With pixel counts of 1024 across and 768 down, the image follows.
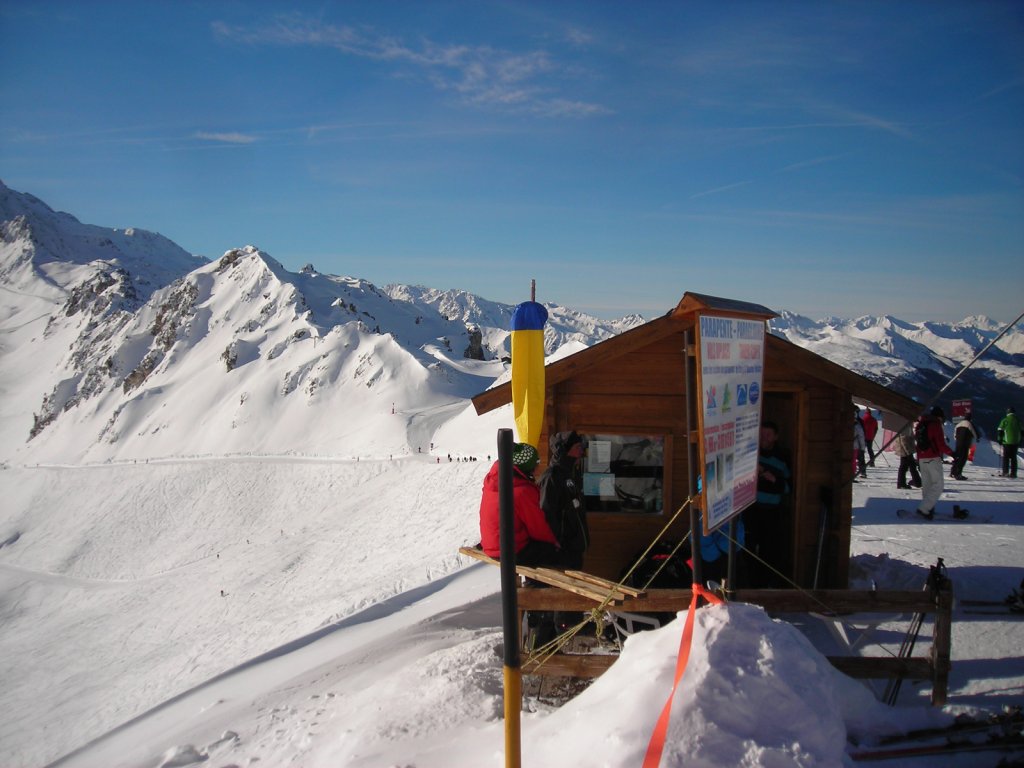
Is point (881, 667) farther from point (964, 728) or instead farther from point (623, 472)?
point (623, 472)

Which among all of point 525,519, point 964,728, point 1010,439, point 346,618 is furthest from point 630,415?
point 1010,439

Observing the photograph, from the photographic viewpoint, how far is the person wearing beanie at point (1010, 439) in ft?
54.5

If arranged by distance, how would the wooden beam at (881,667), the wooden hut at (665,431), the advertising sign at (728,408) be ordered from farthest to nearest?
the wooden hut at (665,431), the wooden beam at (881,667), the advertising sign at (728,408)

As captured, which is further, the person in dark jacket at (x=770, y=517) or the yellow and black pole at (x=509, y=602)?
the person in dark jacket at (x=770, y=517)

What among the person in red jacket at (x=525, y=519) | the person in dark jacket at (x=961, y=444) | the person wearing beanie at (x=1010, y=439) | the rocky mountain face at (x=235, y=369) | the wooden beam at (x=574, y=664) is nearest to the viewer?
the wooden beam at (x=574, y=664)

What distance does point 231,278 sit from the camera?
92.8 m

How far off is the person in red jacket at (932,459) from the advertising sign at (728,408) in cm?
878

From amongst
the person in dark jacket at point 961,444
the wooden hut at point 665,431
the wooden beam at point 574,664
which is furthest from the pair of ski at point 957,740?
the person in dark jacket at point 961,444

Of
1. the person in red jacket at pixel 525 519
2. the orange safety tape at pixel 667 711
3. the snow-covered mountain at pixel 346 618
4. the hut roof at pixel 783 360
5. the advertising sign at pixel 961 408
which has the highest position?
the hut roof at pixel 783 360

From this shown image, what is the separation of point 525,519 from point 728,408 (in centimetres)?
234

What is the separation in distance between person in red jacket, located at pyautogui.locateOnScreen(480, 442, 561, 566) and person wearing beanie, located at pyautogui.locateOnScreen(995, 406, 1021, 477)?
1556 cm

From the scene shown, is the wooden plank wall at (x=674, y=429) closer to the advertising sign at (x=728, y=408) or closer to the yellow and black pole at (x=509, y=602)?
the advertising sign at (x=728, y=408)

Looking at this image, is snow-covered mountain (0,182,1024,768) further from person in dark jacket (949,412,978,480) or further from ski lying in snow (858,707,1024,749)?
person in dark jacket (949,412,978,480)

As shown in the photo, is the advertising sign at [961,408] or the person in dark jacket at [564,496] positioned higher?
the advertising sign at [961,408]
